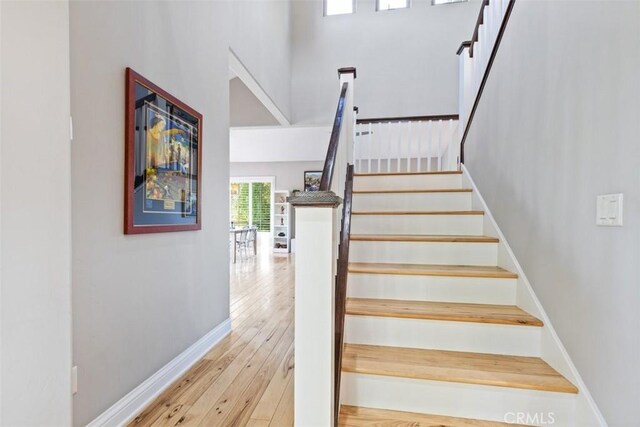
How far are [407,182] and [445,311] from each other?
69.4 inches

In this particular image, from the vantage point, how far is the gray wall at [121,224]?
1.39 m

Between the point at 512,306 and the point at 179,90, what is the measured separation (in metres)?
2.50

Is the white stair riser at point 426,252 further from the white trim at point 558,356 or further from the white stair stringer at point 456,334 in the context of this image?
the white trim at point 558,356

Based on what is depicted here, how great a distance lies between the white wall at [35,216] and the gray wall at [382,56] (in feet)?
15.2

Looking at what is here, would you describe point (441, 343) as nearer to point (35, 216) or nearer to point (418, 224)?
point (418, 224)

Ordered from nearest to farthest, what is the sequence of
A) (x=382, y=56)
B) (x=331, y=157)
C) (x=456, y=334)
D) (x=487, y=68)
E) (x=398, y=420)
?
(x=398, y=420) < (x=331, y=157) < (x=456, y=334) < (x=487, y=68) < (x=382, y=56)

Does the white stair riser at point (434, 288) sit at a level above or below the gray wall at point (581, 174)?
below

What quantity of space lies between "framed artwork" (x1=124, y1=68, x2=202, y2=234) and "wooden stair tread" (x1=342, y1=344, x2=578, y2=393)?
1.32 metres

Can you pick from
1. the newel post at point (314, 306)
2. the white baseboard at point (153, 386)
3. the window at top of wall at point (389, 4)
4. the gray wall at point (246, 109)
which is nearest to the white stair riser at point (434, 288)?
the newel post at point (314, 306)

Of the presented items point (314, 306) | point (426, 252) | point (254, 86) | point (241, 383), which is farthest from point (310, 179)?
point (314, 306)

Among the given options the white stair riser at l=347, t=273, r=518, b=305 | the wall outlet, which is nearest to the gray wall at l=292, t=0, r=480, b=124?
the white stair riser at l=347, t=273, r=518, b=305

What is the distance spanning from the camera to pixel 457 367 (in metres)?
1.53

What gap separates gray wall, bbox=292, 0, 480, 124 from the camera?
17.3 ft

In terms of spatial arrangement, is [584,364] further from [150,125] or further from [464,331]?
[150,125]
